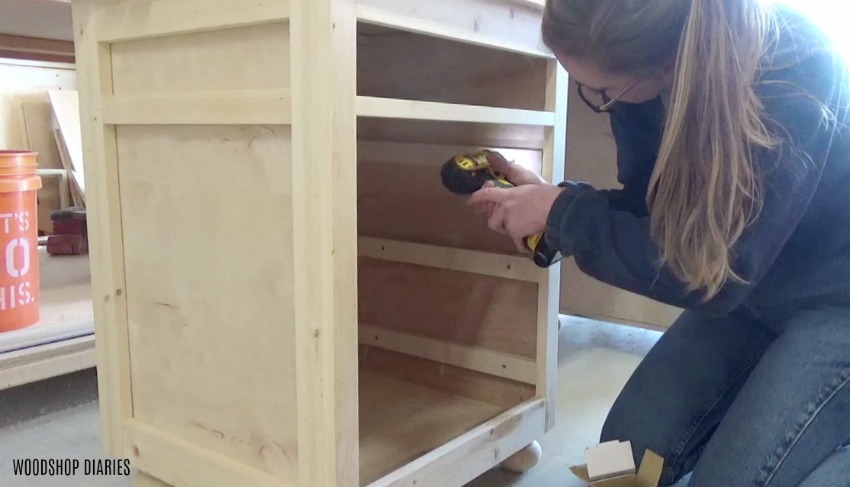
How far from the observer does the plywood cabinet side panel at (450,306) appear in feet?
3.75

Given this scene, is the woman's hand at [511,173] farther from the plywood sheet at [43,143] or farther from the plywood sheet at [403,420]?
the plywood sheet at [43,143]

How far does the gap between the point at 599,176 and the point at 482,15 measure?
90 cm

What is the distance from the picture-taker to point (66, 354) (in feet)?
4.25

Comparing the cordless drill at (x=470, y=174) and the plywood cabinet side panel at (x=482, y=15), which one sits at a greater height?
the plywood cabinet side panel at (x=482, y=15)

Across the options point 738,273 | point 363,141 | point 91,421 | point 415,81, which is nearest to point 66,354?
point 91,421

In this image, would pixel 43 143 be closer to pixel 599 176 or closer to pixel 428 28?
pixel 599 176

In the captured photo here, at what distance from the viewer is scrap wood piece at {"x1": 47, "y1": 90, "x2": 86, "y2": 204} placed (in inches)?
104

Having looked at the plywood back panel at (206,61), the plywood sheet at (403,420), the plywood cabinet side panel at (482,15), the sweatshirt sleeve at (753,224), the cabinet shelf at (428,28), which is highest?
the plywood cabinet side panel at (482,15)

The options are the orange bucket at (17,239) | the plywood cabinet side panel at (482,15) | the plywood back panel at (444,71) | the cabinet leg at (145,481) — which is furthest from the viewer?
the orange bucket at (17,239)

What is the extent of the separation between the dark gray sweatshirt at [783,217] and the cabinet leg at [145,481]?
2.02 ft

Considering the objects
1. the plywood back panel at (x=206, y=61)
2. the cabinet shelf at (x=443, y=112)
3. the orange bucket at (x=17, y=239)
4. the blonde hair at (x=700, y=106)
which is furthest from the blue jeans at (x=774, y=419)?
the orange bucket at (x=17, y=239)

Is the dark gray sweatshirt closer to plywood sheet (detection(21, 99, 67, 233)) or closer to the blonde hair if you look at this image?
the blonde hair

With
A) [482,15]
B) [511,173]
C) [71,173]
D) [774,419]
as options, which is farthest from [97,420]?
[71,173]

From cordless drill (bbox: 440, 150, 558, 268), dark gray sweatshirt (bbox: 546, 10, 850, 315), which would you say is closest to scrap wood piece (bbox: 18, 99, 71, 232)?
cordless drill (bbox: 440, 150, 558, 268)
